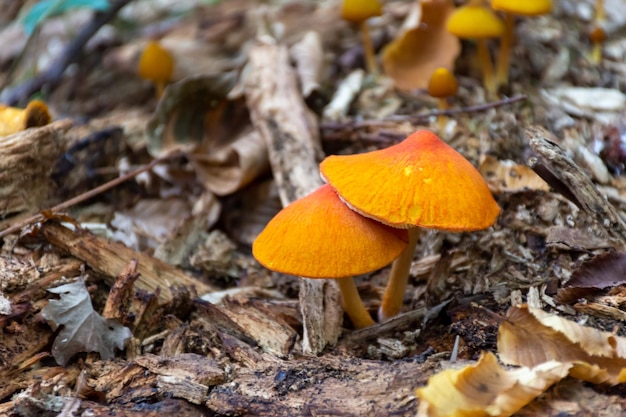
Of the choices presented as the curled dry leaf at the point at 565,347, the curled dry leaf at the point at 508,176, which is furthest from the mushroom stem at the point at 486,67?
the curled dry leaf at the point at 565,347

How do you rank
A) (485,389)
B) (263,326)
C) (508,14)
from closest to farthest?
(485,389) < (263,326) < (508,14)

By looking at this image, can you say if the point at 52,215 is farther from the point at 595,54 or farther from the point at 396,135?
the point at 595,54

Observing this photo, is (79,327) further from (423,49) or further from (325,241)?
(423,49)

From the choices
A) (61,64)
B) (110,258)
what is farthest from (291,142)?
(61,64)

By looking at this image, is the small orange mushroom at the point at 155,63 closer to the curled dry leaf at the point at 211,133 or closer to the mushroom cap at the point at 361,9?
the curled dry leaf at the point at 211,133

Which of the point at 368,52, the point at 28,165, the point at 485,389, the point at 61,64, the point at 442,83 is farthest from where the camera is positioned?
the point at 61,64

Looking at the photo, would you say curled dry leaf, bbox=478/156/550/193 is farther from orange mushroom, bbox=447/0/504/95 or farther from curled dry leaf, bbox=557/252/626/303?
orange mushroom, bbox=447/0/504/95
